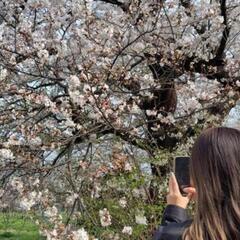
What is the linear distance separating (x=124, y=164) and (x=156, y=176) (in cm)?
32

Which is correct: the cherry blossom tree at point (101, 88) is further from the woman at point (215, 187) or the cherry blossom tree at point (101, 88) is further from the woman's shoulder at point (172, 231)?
the woman at point (215, 187)

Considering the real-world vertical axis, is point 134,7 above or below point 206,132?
above

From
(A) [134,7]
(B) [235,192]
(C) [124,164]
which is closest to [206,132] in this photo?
(B) [235,192]

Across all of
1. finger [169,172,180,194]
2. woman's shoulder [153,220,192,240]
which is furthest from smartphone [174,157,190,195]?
woman's shoulder [153,220,192,240]

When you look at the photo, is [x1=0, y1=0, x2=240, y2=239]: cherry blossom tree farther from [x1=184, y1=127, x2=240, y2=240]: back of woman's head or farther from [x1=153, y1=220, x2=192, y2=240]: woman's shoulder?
[x1=184, y1=127, x2=240, y2=240]: back of woman's head

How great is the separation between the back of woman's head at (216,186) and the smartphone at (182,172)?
26cm

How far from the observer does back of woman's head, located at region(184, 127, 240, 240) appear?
1423mm

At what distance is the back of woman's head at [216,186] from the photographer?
4.67 feet

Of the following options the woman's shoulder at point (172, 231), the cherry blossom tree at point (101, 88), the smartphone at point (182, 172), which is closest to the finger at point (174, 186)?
the smartphone at point (182, 172)

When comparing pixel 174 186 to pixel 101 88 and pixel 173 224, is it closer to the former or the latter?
pixel 173 224

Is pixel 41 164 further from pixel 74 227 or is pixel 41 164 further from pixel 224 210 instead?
pixel 224 210

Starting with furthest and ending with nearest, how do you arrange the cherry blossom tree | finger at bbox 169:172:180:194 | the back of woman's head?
1. the cherry blossom tree
2. finger at bbox 169:172:180:194
3. the back of woman's head

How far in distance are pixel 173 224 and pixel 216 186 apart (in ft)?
0.69

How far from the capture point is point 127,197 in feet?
13.8
